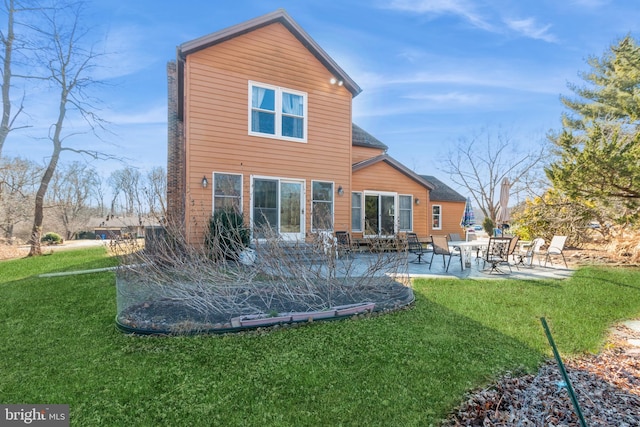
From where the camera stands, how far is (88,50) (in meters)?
17.7

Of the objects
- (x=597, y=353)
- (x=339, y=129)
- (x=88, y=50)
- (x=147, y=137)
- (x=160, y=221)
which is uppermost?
(x=88, y=50)

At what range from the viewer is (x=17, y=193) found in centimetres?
2036

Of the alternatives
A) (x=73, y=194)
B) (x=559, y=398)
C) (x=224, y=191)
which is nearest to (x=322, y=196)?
(x=224, y=191)

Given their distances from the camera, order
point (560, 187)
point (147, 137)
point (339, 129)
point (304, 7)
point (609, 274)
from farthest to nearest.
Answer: point (147, 137) → point (339, 129) → point (304, 7) → point (560, 187) → point (609, 274)

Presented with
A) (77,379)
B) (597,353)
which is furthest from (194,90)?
(597,353)

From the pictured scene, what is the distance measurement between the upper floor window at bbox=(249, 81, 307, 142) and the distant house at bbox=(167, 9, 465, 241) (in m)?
0.03

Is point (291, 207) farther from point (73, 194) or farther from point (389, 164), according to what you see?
point (73, 194)

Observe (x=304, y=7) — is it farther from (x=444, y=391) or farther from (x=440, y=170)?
(x=440, y=170)

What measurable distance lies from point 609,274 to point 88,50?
2466 centimetres

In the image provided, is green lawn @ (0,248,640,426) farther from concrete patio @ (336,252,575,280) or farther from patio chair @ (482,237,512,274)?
patio chair @ (482,237,512,274)

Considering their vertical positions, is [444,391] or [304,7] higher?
[304,7]

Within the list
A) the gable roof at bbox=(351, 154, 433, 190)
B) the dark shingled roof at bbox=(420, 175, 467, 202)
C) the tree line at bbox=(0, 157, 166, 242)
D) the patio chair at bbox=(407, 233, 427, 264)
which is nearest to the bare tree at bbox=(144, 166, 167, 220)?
the tree line at bbox=(0, 157, 166, 242)

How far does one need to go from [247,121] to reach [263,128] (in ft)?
1.86

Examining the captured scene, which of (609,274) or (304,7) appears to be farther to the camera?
(304,7)
